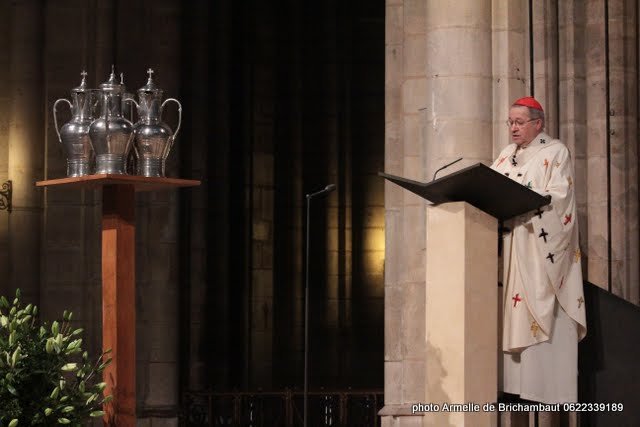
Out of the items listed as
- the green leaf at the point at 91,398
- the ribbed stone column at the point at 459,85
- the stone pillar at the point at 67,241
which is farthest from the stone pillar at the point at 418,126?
the stone pillar at the point at 67,241

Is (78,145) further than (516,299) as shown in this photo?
Yes

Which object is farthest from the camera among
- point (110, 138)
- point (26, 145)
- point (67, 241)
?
point (26, 145)

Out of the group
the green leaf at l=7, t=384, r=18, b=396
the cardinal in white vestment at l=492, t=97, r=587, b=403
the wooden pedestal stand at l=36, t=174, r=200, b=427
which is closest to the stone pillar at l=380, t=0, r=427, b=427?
the cardinal in white vestment at l=492, t=97, r=587, b=403

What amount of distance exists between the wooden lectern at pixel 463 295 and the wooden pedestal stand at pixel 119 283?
1244 mm

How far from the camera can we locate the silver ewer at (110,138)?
6336 millimetres

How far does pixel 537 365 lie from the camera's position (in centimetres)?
617

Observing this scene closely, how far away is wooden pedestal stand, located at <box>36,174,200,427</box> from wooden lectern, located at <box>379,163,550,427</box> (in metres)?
1.24

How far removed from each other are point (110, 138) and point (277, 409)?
8.71 m

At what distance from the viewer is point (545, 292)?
6180mm

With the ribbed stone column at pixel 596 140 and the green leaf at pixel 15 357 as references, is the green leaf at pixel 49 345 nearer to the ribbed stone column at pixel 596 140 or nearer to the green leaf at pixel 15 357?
the green leaf at pixel 15 357

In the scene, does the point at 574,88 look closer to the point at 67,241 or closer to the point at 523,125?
the point at 523,125

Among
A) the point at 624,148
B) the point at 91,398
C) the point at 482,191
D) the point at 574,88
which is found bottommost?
the point at 91,398

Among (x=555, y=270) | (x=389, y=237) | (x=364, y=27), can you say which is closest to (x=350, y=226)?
(x=364, y=27)

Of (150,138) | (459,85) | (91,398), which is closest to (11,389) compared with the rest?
(91,398)
